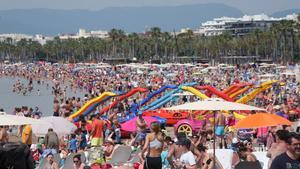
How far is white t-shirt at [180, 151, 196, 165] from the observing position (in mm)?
9203

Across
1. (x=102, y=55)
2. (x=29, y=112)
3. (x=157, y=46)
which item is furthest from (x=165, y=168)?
(x=102, y=55)

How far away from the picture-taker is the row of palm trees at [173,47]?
102938mm

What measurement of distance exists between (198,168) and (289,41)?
96.1m

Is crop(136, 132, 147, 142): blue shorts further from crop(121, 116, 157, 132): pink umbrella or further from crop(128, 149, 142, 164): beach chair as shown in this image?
crop(121, 116, 157, 132): pink umbrella

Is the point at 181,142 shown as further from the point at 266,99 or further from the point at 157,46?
the point at 157,46

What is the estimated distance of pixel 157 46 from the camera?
4879 inches

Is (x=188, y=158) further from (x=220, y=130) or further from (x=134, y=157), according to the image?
(x=220, y=130)

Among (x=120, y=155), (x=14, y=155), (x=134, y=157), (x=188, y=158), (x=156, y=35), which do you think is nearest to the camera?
(x=14, y=155)

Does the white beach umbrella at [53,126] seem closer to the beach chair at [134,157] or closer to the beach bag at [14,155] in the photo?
the beach chair at [134,157]

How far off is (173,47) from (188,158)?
11464cm

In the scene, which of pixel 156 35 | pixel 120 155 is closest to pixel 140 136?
pixel 120 155

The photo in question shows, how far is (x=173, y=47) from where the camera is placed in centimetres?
12350

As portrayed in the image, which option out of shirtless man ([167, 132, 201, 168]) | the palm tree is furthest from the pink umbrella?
the palm tree

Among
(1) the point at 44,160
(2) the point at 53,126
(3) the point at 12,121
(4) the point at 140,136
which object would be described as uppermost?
(3) the point at 12,121
